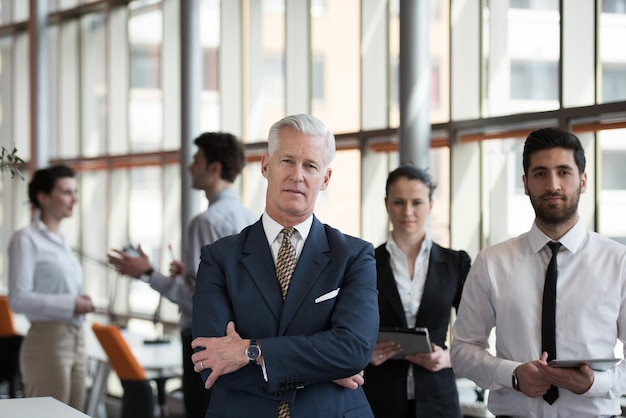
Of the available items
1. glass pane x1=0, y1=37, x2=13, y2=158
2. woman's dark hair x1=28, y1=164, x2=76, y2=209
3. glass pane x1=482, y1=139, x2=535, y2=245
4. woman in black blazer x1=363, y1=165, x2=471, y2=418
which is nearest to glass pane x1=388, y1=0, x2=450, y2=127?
glass pane x1=482, y1=139, x2=535, y2=245

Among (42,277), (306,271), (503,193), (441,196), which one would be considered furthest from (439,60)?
(306,271)

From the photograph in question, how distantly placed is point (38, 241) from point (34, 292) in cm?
30

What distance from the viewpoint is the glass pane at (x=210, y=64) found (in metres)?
8.66

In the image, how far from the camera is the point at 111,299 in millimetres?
9656

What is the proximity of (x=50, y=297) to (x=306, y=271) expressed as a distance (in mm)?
2862

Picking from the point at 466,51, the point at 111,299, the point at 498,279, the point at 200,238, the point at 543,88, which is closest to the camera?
the point at 498,279

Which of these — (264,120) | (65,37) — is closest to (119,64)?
(65,37)

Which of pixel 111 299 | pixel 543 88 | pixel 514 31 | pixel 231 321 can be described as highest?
pixel 514 31

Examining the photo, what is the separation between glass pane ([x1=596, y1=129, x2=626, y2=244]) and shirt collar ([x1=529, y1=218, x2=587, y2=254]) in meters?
2.55

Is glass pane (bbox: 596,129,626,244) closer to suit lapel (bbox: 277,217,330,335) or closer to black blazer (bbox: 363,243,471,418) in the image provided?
black blazer (bbox: 363,243,471,418)

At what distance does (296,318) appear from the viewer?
2.33m

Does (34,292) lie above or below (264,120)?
below

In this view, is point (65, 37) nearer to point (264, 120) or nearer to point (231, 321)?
point (264, 120)

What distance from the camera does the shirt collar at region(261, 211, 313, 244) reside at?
243cm
